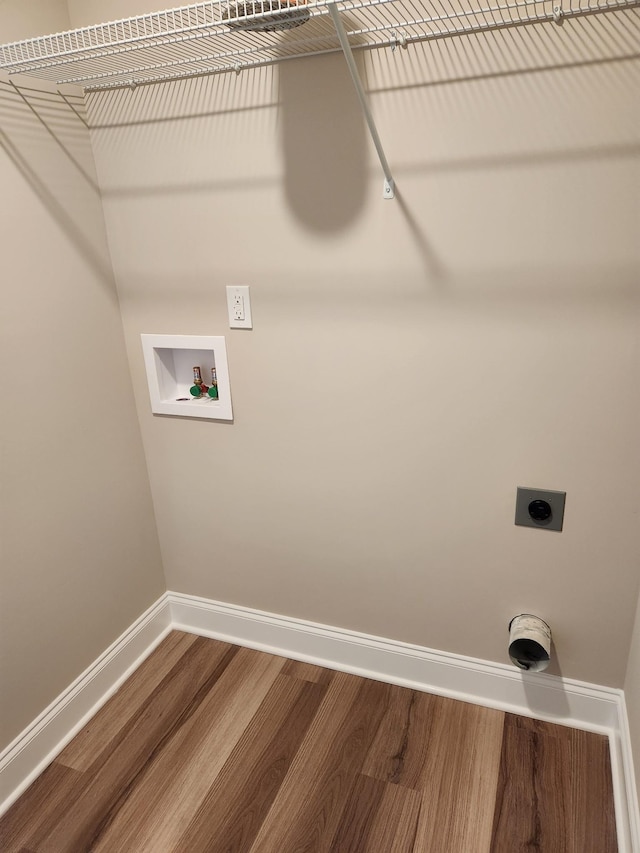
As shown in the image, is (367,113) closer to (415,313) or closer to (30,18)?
(415,313)

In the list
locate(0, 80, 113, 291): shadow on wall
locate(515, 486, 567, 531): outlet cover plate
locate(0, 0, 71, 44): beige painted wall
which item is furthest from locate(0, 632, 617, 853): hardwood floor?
locate(0, 0, 71, 44): beige painted wall

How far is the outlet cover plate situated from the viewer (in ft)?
4.62

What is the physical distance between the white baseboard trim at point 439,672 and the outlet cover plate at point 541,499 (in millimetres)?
477

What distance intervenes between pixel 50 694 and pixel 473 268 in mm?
1612

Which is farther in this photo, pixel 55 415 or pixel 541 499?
pixel 55 415

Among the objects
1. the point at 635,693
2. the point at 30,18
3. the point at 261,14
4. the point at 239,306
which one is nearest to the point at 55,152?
the point at 30,18

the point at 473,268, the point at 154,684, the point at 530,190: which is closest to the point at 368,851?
the point at 154,684

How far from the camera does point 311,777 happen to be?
1486mm

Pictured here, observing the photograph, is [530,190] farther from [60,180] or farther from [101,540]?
[101,540]

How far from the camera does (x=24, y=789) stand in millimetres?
1492

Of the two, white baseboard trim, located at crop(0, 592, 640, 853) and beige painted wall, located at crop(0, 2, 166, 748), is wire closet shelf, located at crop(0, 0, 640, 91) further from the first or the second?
white baseboard trim, located at crop(0, 592, 640, 853)

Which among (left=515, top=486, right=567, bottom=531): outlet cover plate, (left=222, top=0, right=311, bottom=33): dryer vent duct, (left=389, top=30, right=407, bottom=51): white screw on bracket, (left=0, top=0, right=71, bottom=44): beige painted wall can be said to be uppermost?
(left=0, top=0, right=71, bottom=44): beige painted wall

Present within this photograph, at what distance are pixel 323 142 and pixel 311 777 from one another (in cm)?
162

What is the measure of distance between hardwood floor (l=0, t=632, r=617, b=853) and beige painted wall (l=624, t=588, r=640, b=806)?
173 mm
